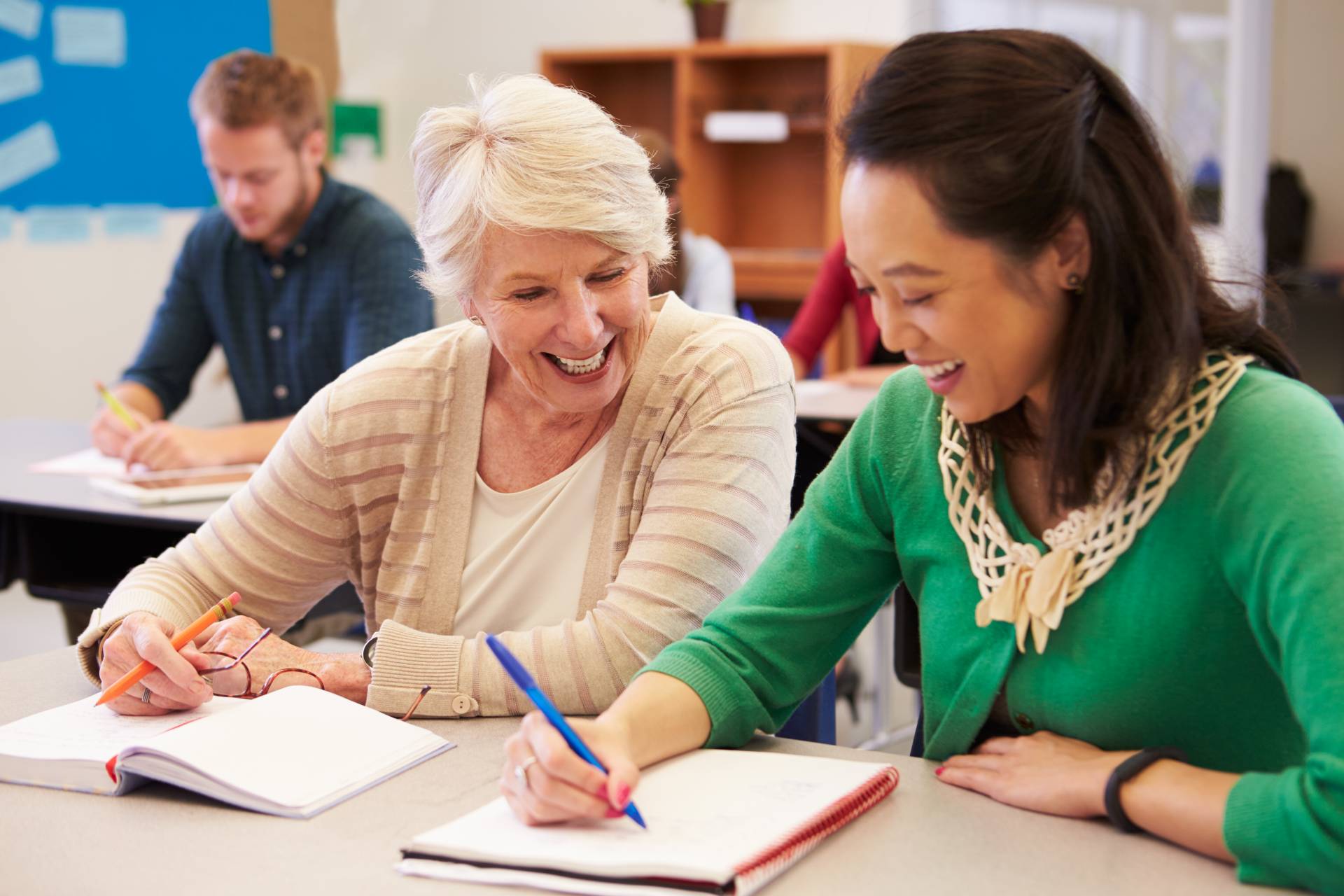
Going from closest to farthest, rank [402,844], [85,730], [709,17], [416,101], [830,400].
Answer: [402,844] → [85,730] → [830,400] → [709,17] → [416,101]

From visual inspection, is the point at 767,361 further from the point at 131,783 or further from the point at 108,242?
the point at 108,242

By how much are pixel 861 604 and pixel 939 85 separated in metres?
0.50

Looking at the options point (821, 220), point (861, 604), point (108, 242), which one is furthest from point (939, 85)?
point (821, 220)

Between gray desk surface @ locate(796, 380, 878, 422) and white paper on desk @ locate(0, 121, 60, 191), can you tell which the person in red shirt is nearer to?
gray desk surface @ locate(796, 380, 878, 422)

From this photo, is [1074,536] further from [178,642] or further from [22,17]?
[22,17]

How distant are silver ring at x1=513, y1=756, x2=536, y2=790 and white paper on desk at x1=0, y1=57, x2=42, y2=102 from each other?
397 centimetres

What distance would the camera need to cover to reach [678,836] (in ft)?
3.35

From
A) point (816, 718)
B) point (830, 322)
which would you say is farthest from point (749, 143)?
point (816, 718)

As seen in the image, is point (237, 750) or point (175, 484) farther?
point (175, 484)

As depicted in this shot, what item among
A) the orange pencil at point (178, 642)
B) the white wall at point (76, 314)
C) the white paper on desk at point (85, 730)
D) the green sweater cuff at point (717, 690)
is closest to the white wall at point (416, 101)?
the white wall at point (76, 314)

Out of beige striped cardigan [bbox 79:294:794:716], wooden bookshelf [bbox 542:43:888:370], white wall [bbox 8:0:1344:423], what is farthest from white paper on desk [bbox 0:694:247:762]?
wooden bookshelf [bbox 542:43:888:370]

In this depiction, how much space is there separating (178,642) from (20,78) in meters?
3.56

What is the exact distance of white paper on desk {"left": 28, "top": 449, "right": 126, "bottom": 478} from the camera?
269cm

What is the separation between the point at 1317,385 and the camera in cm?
720
